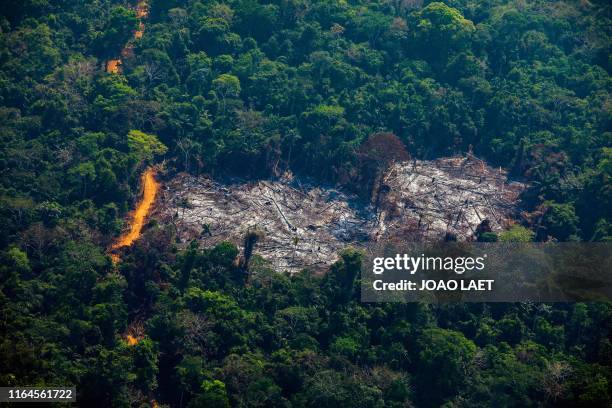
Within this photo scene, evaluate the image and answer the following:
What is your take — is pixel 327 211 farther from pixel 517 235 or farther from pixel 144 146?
pixel 144 146

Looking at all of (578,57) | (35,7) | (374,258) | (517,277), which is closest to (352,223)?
(374,258)

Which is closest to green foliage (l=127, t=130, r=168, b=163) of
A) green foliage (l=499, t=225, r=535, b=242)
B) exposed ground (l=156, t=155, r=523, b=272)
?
A: exposed ground (l=156, t=155, r=523, b=272)

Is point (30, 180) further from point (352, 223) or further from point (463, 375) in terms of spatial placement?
point (463, 375)

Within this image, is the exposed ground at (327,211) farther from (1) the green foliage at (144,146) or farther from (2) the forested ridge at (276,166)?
(1) the green foliage at (144,146)

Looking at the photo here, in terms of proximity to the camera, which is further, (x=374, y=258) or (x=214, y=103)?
(x=214, y=103)

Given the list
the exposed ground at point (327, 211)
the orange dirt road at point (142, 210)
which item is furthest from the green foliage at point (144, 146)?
the exposed ground at point (327, 211)
